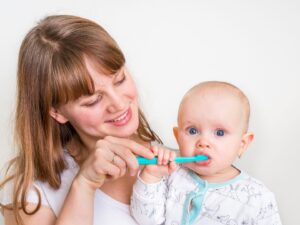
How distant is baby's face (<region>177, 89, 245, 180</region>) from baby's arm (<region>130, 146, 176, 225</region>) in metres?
0.09

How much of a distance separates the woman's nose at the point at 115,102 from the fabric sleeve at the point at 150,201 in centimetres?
21

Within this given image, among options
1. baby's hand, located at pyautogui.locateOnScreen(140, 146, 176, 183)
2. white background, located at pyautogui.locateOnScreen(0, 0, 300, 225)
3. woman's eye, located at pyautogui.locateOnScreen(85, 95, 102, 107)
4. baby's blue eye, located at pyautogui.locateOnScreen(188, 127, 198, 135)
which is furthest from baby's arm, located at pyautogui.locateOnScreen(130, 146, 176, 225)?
white background, located at pyautogui.locateOnScreen(0, 0, 300, 225)

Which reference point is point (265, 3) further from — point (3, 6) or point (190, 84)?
point (3, 6)

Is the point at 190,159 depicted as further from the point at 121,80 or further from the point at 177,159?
the point at 121,80

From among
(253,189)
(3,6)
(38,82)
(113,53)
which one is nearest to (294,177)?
(253,189)

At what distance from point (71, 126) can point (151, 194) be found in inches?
17.7

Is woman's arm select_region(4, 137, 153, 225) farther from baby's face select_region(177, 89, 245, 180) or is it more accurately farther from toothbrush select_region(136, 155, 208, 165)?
baby's face select_region(177, 89, 245, 180)

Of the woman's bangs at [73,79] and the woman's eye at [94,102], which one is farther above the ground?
the woman's bangs at [73,79]

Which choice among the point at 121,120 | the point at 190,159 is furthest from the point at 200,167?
the point at 121,120

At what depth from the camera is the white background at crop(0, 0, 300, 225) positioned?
1.98 metres

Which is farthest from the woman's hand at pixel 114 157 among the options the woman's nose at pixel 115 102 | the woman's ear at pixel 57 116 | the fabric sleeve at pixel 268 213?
the fabric sleeve at pixel 268 213

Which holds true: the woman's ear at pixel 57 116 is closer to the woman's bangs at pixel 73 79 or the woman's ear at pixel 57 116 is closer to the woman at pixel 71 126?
the woman at pixel 71 126

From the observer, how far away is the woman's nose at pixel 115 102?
4.42 ft

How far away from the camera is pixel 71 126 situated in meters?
1.64
